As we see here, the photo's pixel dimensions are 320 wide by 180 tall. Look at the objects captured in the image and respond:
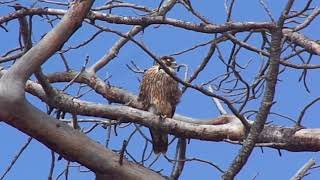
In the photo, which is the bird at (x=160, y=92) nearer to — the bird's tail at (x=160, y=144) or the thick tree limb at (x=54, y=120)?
the bird's tail at (x=160, y=144)

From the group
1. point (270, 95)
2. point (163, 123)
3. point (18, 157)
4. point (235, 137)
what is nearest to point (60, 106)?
point (18, 157)

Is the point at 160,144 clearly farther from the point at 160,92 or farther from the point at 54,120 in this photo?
the point at 54,120

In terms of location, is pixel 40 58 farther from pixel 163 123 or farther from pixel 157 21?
pixel 163 123

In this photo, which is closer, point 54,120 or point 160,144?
point 54,120

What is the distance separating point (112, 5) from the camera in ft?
13.9

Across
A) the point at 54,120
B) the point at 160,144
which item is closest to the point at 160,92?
the point at 160,144

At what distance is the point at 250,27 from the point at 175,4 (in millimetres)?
1518

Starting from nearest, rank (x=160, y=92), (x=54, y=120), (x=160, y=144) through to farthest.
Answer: (x=54, y=120) < (x=160, y=144) < (x=160, y=92)

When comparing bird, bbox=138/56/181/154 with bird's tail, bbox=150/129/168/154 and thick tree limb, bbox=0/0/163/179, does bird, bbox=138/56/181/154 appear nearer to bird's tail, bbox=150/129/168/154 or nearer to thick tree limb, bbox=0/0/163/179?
bird's tail, bbox=150/129/168/154

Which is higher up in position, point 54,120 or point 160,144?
point 54,120

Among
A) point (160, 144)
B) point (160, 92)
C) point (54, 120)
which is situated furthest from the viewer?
point (160, 92)

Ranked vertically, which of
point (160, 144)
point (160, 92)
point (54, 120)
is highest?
point (54, 120)

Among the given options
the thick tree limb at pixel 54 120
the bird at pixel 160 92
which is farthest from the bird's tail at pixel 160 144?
the thick tree limb at pixel 54 120

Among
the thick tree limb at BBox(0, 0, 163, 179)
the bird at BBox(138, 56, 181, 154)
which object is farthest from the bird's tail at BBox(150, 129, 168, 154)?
the thick tree limb at BBox(0, 0, 163, 179)
